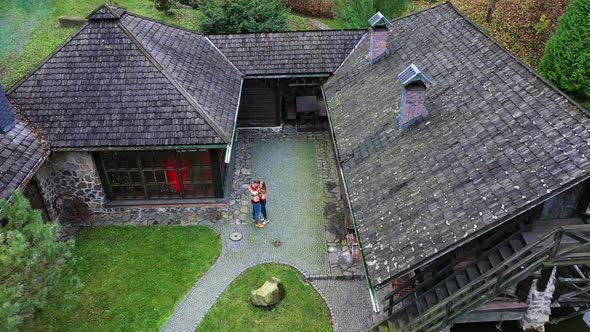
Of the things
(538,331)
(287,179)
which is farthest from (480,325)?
(287,179)

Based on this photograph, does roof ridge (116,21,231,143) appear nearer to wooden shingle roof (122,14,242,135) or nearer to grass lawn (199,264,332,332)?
wooden shingle roof (122,14,242,135)

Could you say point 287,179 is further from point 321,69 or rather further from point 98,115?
point 98,115

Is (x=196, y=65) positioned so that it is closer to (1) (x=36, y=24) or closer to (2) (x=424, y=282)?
(2) (x=424, y=282)

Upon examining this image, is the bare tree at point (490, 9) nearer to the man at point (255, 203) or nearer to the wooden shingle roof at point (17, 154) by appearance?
the man at point (255, 203)

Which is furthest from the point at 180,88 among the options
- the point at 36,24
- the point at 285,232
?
the point at 36,24

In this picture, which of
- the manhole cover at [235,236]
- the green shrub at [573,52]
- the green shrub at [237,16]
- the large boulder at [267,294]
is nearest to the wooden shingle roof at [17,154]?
the manhole cover at [235,236]

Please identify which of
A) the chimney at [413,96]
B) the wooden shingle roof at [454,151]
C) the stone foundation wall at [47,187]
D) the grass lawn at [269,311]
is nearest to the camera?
the wooden shingle roof at [454,151]

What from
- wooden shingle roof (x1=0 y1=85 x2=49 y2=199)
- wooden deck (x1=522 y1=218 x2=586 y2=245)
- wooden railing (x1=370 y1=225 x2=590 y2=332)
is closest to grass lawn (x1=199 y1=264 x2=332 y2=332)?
wooden railing (x1=370 y1=225 x2=590 y2=332)
